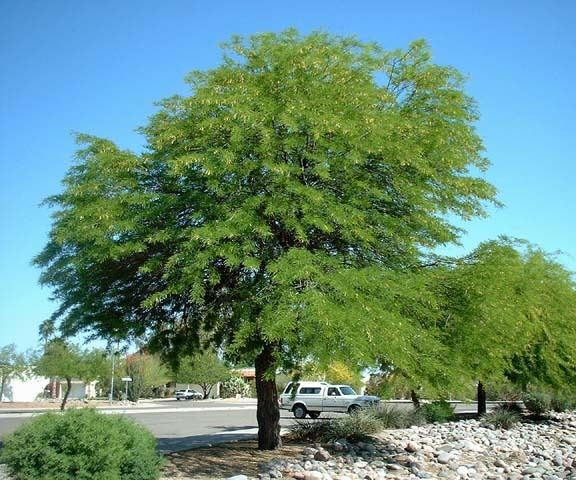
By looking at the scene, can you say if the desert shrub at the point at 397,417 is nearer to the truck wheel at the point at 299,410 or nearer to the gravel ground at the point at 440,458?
the gravel ground at the point at 440,458

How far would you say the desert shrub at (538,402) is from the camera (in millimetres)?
33862

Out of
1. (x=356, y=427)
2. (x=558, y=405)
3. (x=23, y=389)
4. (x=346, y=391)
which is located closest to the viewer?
(x=356, y=427)

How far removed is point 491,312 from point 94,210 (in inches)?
336

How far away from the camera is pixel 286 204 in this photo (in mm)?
Result: 12164

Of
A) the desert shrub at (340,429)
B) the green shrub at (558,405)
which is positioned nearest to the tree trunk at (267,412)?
the desert shrub at (340,429)

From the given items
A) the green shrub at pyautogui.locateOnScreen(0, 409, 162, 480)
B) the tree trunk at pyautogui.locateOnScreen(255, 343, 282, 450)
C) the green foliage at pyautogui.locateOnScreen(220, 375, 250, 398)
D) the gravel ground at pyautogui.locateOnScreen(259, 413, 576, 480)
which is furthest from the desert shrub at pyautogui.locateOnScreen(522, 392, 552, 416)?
the green foliage at pyautogui.locateOnScreen(220, 375, 250, 398)

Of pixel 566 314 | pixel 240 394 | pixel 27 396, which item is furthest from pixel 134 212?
pixel 240 394

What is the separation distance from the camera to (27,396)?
196 ft

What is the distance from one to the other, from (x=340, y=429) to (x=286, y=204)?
32.1 ft

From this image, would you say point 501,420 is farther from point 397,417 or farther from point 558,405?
point 558,405

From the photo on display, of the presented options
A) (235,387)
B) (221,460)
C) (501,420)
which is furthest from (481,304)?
(235,387)

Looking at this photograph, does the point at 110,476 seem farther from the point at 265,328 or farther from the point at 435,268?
the point at 435,268

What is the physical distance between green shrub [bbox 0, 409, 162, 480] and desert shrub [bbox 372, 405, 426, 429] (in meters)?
15.5

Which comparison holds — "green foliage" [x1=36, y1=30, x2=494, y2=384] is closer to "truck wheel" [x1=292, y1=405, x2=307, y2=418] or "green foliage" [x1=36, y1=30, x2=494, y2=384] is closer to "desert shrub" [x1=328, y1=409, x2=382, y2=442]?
"desert shrub" [x1=328, y1=409, x2=382, y2=442]
